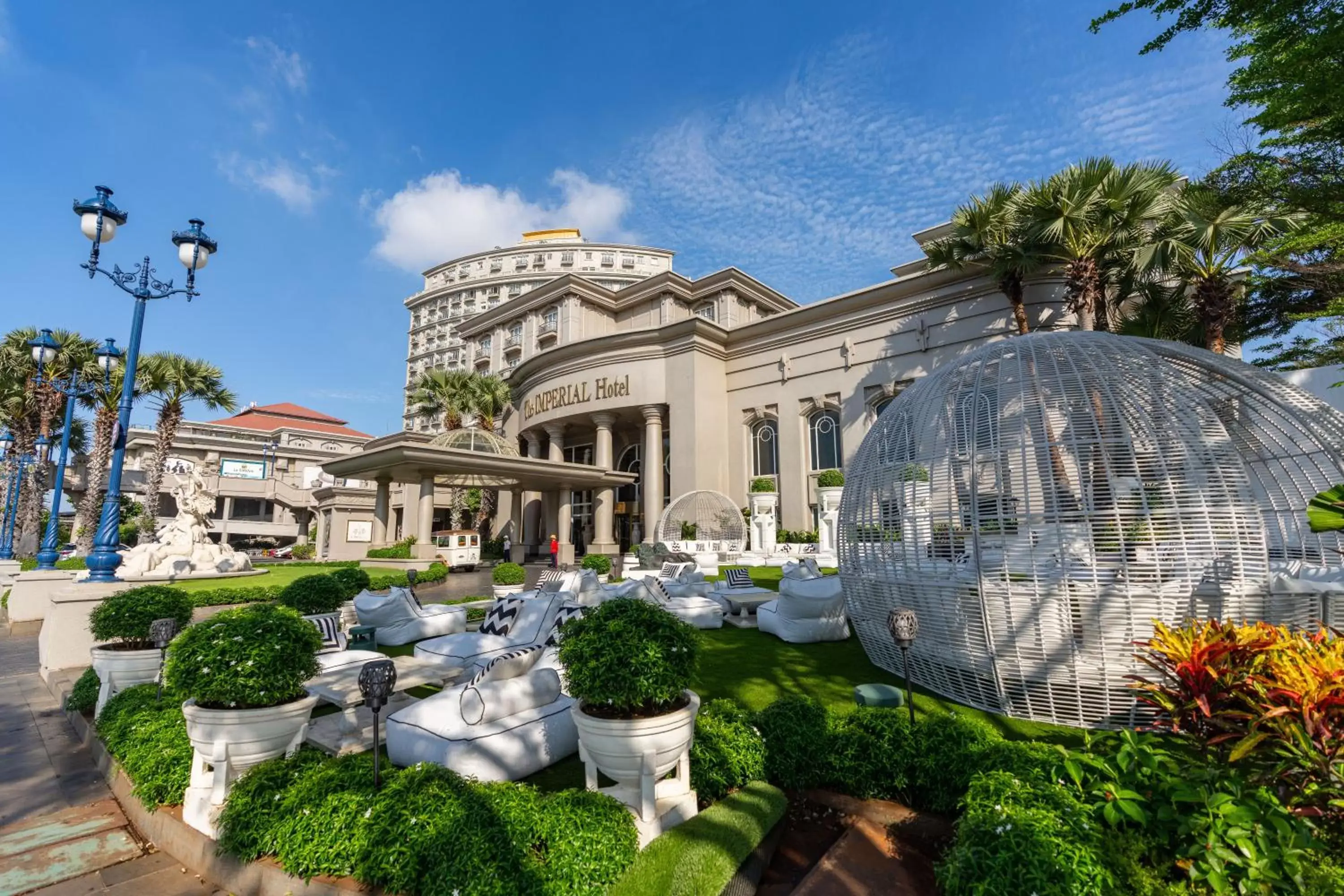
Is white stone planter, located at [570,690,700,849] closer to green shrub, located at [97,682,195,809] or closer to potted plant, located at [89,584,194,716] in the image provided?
green shrub, located at [97,682,195,809]

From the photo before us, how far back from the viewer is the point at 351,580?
10.7 metres

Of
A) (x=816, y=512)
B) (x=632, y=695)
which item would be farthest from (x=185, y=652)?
(x=816, y=512)

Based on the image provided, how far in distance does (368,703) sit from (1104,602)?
5820 mm

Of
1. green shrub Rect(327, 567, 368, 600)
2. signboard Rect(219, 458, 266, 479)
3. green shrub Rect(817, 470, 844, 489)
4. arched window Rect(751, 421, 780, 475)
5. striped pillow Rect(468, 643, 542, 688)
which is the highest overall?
signboard Rect(219, 458, 266, 479)

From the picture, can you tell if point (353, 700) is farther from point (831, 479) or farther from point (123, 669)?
point (831, 479)

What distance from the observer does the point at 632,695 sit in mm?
3348

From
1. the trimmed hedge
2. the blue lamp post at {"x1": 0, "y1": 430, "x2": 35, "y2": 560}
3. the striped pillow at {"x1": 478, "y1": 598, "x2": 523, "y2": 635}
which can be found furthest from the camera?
the blue lamp post at {"x1": 0, "y1": 430, "x2": 35, "y2": 560}

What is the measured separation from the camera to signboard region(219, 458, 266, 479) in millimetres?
50594

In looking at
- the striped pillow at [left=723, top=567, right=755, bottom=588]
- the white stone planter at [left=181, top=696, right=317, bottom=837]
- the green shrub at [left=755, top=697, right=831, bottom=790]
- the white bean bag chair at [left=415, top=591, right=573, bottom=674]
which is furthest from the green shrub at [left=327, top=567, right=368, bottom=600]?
the green shrub at [left=755, top=697, right=831, bottom=790]

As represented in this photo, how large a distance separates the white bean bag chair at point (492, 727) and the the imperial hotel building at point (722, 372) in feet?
54.1

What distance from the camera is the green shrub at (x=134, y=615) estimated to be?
613 cm

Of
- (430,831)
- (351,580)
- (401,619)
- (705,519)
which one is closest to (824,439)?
(705,519)

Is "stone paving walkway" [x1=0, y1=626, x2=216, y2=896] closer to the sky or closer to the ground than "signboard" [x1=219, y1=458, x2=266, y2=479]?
closer to the ground

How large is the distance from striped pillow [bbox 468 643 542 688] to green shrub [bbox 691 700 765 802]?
1824 millimetres
